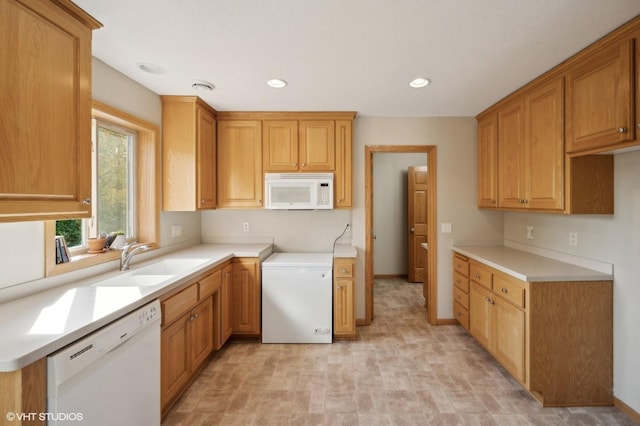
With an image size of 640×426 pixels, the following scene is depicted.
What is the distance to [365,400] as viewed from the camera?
6.77ft

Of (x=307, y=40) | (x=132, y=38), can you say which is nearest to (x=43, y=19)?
(x=132, y=38)

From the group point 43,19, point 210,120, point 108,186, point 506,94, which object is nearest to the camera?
point 43,19

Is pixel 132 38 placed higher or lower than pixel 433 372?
higher

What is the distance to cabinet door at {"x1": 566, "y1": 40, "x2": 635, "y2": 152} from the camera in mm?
1616

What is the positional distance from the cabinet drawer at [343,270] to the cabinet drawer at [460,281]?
3.90 feet

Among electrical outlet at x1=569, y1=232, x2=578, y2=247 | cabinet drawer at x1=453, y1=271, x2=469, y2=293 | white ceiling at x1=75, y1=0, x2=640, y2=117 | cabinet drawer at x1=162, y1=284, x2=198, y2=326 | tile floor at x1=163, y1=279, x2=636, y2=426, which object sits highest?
white ceiling at x1=75, y1=0, x2=640, y2=117

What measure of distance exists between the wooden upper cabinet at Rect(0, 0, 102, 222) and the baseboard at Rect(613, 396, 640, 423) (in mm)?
3463

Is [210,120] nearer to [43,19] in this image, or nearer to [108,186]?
[108,186]

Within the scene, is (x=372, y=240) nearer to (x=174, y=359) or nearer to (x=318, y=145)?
(x=318, y=145)

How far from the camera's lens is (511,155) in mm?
2686

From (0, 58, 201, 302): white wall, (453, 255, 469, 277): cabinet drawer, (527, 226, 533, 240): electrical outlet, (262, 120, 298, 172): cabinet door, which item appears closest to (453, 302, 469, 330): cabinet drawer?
(453, 255, 469, 277): cabinet drawer

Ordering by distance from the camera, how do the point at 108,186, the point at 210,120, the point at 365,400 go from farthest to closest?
the point at 210,120
the point at 108,186
the point at 365,400

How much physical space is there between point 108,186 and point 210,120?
1174mm

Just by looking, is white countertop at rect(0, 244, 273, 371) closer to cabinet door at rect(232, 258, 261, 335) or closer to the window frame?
the window frame
